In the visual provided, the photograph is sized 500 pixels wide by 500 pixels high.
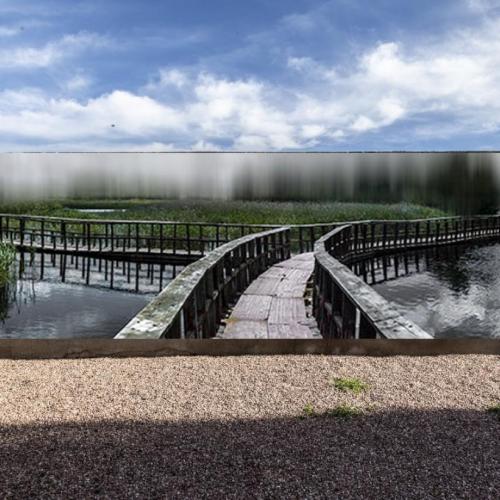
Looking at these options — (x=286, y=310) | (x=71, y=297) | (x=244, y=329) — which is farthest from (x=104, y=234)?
(x=244, y=329)

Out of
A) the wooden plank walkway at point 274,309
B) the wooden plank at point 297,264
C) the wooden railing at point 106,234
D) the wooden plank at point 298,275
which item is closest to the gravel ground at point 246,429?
the wooden plank walkway at point 274,309

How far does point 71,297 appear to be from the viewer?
8391 millimetres

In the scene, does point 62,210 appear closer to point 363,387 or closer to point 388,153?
point 388,153

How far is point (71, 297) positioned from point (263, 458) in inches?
252

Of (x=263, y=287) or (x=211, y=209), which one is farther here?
(x=263, y=287)

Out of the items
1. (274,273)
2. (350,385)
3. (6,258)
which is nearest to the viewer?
(350,385)

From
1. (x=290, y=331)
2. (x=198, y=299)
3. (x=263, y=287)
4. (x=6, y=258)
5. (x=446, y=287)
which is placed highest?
(x=6, y=258)

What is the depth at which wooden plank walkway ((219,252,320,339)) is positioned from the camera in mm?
6480

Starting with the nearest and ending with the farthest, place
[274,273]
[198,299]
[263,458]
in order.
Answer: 1. [263,458]
2. [198,299]
3. [274,273]

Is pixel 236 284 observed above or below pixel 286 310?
above

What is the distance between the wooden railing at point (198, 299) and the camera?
4.11m

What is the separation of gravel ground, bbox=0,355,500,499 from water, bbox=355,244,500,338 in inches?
226

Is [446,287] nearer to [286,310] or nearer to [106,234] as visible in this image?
[286,310]

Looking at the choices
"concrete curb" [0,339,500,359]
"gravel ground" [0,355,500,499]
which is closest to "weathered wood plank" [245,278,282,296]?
"concrete curb" [0,339,500,359]
